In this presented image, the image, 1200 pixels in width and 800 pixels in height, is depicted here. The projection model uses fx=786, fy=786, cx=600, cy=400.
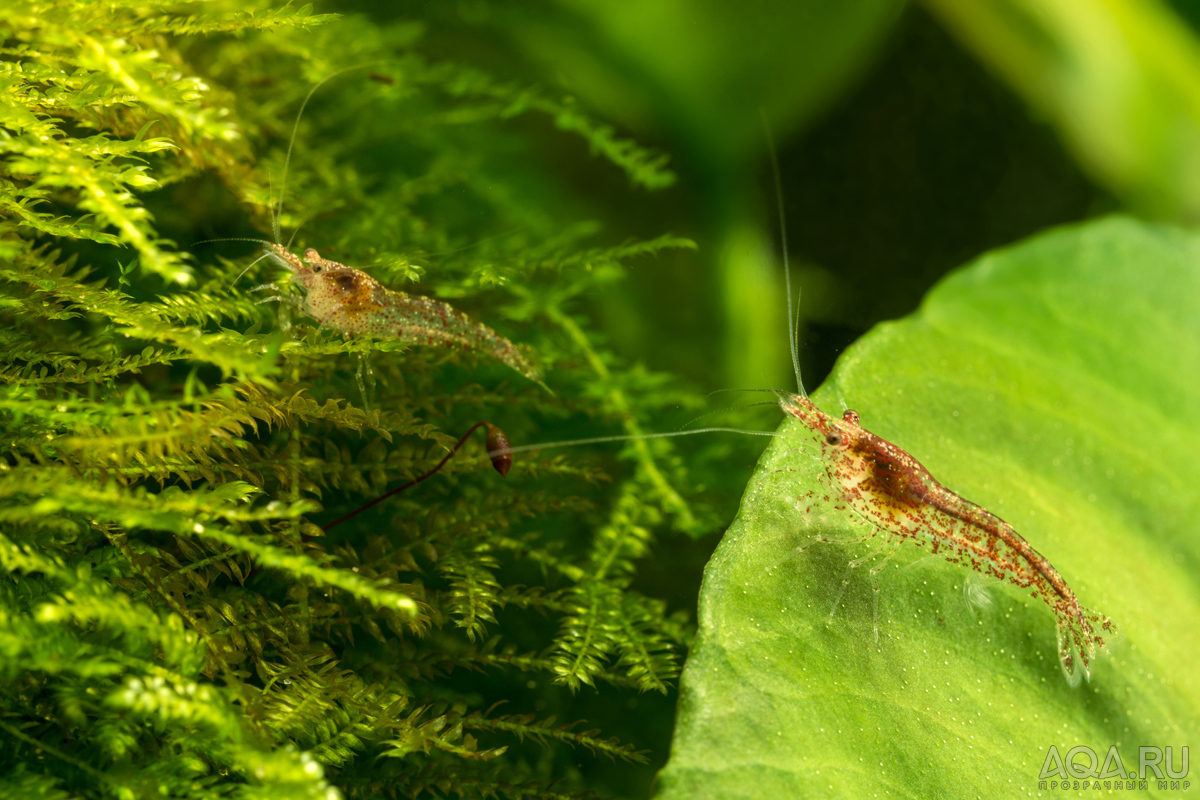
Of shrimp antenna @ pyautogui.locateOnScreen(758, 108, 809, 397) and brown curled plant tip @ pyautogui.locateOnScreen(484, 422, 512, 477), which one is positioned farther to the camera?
shrimp antenna @ pyautogui.locateOnScreen(758, 108, 809, 397)

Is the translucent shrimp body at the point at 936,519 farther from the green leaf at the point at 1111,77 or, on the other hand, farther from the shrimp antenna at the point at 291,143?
the green leaf at the point at 1111,77

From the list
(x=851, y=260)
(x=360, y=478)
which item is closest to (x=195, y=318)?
(x=360, y=478)

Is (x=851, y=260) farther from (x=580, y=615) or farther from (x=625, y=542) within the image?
(x=580, y=615)

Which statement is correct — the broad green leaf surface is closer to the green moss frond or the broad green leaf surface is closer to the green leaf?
the green moss frond

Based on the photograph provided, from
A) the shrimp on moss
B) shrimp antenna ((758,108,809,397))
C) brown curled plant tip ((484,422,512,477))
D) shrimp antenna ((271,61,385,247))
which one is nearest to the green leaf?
shrimp antenna ((758,108,809,397))

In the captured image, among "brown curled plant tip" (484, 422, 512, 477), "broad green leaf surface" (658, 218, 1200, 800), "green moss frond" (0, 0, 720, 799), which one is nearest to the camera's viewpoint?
"green moss frond" (0, 0, 720, 799)

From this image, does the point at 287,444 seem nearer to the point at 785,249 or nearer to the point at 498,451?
the point at 498,451

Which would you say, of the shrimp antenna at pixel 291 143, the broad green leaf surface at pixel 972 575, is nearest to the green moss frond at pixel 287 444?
the shrimp antenna at pixel 291 143
